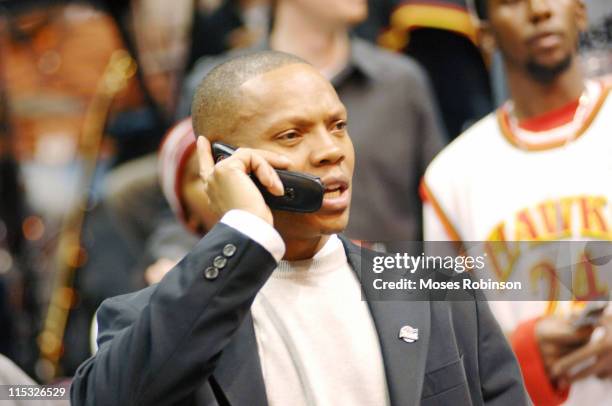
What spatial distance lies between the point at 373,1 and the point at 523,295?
1430mm

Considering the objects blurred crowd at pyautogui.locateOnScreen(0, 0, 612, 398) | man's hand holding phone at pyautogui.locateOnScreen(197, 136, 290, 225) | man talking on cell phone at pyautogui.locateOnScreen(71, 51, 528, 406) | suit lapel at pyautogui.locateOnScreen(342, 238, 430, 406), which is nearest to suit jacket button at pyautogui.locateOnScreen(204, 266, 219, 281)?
man talking on cell phone at pyautogui.locateOnScreen(71, 51, 528, 406)

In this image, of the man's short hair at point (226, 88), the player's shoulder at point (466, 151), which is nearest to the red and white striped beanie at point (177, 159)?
the player's shoulder at point (466, 151)

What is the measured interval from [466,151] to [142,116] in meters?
1.66

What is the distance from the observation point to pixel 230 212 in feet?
7.18

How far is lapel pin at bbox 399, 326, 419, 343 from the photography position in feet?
7.54

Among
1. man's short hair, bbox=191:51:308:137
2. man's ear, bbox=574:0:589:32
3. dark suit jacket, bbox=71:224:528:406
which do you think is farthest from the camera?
man's ear, bbox=574:0:589:32

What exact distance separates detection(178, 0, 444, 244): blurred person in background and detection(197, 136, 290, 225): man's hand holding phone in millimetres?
1204

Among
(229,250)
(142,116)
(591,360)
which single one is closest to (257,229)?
(229,250)

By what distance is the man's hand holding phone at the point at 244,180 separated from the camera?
7.21 ft

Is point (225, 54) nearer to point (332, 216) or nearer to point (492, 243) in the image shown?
point (492, 243)

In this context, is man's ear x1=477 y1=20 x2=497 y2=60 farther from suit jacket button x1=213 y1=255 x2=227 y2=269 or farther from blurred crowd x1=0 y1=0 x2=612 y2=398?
suit jacket button x1=213 y1=255 x2=227 y2=269

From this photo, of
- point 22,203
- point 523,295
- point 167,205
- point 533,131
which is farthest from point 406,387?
point 22,203

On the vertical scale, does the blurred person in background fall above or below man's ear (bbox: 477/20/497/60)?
below

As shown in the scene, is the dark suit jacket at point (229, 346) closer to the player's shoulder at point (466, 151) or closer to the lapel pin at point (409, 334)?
the lapel pin at point (409, 334)
